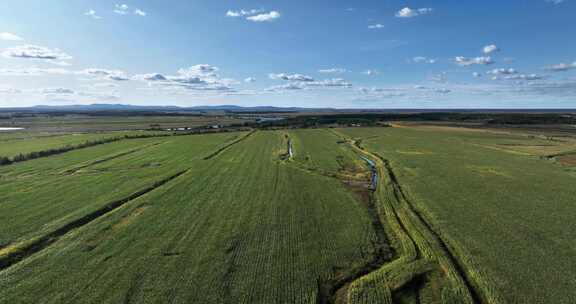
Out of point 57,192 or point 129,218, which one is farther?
point 57,192

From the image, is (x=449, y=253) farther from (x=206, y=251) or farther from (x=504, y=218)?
(x=206, y=251)

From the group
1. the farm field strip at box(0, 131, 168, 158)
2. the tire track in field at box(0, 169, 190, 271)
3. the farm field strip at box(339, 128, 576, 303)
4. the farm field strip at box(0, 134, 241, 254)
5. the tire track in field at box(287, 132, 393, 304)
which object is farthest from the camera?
the farm field strip at box(0, 131, 168, 158)

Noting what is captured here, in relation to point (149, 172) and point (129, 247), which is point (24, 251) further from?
point (149, 172)

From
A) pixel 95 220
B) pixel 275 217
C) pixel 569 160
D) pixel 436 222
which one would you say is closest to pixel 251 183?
pixel 275 217

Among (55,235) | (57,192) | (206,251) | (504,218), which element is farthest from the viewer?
(57,192)

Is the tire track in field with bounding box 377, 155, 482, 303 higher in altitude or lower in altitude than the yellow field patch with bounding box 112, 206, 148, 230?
lower

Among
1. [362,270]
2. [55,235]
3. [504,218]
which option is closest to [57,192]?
[55,235]

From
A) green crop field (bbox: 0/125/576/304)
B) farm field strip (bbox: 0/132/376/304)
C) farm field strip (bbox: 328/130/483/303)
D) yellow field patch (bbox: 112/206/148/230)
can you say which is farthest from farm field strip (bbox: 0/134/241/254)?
farm field strip (bbox: 328/130/483/303)

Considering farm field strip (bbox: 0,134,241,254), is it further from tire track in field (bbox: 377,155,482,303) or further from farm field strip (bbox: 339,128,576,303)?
farm field strip (bbox: 339,128,576,303)

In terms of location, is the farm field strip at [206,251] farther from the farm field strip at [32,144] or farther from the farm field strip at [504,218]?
the farm field strip at [32,144]
